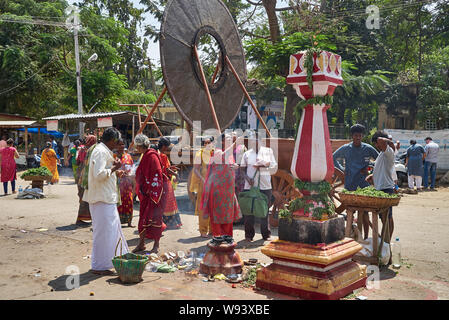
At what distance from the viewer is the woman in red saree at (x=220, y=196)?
20.4 feet

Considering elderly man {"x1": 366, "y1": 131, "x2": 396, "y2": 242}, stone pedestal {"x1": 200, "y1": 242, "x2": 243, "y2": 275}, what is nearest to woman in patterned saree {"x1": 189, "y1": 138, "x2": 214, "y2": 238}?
stone pedestal {"x1": 200, "y1": 242, "x2": 243, "y2": 275}

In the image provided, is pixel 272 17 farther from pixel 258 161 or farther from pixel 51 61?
pixel 51 61

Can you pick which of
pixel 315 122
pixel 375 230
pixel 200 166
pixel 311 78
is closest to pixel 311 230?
pixel 315 122

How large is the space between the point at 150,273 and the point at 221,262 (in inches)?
36.3

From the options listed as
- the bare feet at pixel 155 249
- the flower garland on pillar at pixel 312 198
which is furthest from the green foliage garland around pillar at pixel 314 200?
the bare feet at pixel 155 249

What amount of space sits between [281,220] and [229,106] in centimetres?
608

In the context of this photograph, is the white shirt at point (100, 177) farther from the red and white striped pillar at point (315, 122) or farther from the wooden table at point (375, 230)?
the wooden table at point (375, 230)

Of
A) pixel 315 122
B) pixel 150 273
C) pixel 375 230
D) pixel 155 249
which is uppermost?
pixel 315 122

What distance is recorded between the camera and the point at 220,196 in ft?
20.6

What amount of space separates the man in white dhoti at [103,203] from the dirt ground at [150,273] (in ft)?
0.91

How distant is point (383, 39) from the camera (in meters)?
25.9

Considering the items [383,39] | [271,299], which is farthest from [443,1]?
[271,299]

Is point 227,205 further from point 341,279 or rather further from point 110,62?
point 110,62

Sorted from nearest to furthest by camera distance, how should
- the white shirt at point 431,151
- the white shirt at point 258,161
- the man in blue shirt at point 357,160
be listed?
the man in blue shirt at point 357,160 → the white shirt at point 258,161 → the white shirt at point 431,151
